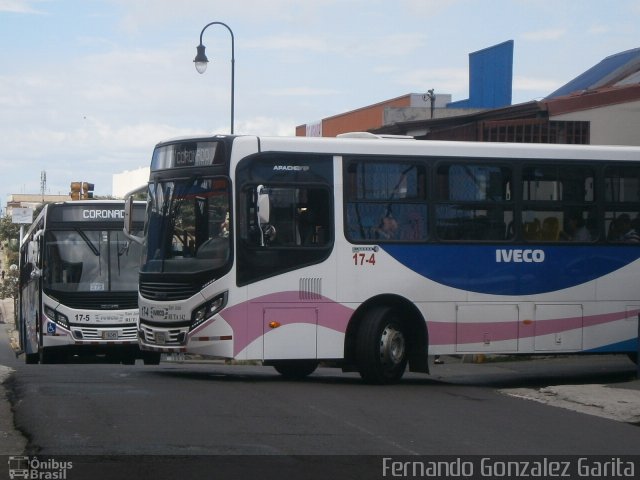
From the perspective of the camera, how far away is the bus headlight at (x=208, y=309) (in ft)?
47.1

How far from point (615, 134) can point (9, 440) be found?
21.7 m

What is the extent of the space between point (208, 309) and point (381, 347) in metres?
2.41

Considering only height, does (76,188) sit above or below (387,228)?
above

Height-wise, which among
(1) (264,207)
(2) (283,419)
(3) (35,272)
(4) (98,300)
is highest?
(1) (264,207)

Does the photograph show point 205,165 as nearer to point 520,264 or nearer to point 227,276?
point 227,276

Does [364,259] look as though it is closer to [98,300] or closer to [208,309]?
[208,309]

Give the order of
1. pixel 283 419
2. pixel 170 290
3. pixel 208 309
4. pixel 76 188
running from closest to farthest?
pixel 283 419, pixel 208 309, pixel 170 290, pixel 76 188

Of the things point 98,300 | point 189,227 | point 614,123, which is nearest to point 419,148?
point 189,227

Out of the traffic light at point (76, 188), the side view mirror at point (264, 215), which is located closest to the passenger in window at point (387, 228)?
the side view mirror at point (264, 215)

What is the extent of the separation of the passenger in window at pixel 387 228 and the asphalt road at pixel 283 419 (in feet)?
6.73

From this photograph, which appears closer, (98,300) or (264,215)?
(264,215)

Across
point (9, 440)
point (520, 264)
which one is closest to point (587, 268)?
point (520, 264)

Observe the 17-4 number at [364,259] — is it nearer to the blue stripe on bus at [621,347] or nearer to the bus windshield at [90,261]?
the blue stripe on bus at [621,347]

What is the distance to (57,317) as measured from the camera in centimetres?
2061
